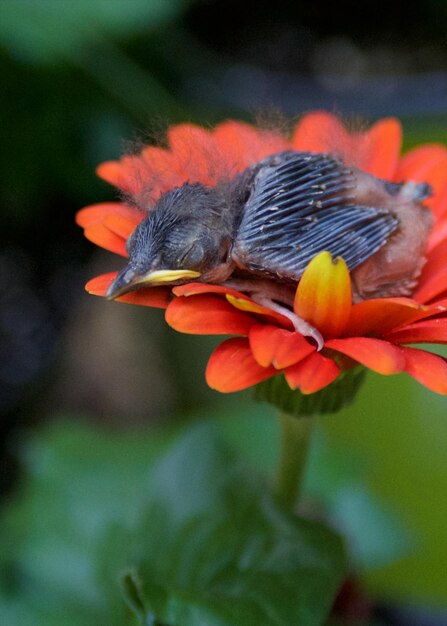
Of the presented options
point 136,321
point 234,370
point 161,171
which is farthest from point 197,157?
point 136,321

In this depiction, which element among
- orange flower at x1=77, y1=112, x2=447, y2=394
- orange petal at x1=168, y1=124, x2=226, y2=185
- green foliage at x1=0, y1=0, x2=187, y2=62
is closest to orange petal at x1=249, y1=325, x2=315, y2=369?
orange flower at x1=77, y1=112, x2=447, y2=394

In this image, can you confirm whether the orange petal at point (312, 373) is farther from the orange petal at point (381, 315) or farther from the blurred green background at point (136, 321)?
the blurred green background at point (136, 321)

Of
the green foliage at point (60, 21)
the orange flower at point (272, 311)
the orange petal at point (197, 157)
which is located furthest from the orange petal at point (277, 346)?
the green foliage at point (60, 21)

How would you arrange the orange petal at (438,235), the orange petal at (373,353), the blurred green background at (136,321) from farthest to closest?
the blurred green background at (136,321), the orange petal at (438,235), the orange petal at (373,353)

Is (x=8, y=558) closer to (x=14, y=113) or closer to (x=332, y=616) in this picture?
(x=332, y=616)

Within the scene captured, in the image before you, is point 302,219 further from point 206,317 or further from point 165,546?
point 165,546

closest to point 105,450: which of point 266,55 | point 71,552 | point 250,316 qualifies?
point 71,552
